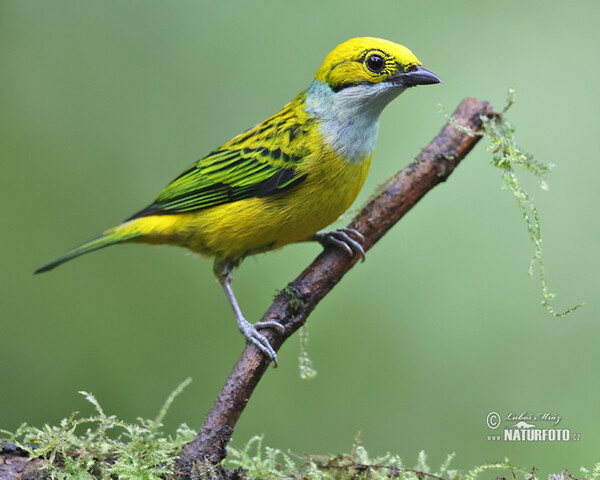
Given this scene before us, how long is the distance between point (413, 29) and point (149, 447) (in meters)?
5.01

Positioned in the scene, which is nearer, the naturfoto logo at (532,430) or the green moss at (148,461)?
the green moss at (148,461)

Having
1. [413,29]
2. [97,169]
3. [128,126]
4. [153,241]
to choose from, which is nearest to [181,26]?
[128,126]

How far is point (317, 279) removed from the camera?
364cm

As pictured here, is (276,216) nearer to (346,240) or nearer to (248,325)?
(346,240)

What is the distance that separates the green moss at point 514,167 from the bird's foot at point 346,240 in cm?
91

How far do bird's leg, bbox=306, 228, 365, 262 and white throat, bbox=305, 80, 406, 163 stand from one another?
1.52 ft

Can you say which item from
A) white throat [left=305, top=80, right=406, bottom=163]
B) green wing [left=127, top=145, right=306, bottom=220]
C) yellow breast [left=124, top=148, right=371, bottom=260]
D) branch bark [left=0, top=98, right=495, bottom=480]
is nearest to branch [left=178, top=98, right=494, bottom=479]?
branch bark [left=0, top=98, right=495, bottom=480]

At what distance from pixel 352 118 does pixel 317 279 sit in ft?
3.28

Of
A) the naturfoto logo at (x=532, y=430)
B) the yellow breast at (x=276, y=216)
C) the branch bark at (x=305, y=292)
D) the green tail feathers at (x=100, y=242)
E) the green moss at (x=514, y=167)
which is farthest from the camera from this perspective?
the green tail feathers at (x=100, y=242)

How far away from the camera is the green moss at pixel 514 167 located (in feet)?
11.0

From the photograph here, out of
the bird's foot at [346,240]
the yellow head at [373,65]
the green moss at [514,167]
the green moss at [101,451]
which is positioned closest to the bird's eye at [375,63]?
the yellow head at [373,65]

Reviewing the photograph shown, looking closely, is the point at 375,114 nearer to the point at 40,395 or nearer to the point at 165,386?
the point at 165,386

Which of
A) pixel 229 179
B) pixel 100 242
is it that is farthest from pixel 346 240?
pixel 100 242
